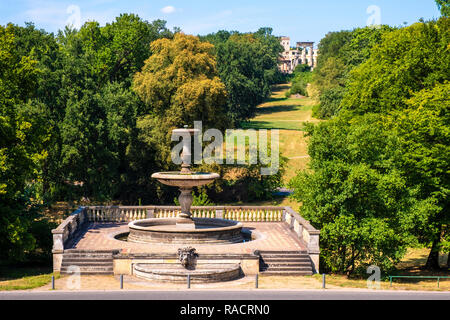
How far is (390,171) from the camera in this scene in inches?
1058

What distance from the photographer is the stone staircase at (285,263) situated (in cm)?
2417

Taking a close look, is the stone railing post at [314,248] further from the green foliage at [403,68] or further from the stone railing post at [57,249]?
the green foliage at [403,68]

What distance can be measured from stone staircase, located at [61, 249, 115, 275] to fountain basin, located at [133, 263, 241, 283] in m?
1.63

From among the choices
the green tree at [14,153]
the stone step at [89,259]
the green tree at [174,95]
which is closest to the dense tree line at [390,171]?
the stone step at [89,259]

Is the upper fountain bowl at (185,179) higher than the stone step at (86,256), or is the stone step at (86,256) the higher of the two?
the upper fountain bowl at (185,179)

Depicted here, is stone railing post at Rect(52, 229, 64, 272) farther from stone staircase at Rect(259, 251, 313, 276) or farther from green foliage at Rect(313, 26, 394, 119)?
green foliage at Rect(313, 26, 394, 119)

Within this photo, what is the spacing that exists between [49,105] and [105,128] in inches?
199

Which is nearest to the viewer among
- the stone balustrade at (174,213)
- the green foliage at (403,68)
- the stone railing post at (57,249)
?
the stone railing post at (57,249)

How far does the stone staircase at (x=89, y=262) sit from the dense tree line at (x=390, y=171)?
980 centimetres

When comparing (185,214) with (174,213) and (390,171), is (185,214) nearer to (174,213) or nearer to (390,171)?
(174,213)

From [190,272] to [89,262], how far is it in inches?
200

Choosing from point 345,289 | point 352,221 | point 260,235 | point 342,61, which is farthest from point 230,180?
point 342,61

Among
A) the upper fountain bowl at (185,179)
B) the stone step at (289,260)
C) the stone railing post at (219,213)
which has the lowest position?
the stone step at (289,260)


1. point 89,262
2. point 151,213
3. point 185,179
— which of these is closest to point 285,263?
point 185,179
